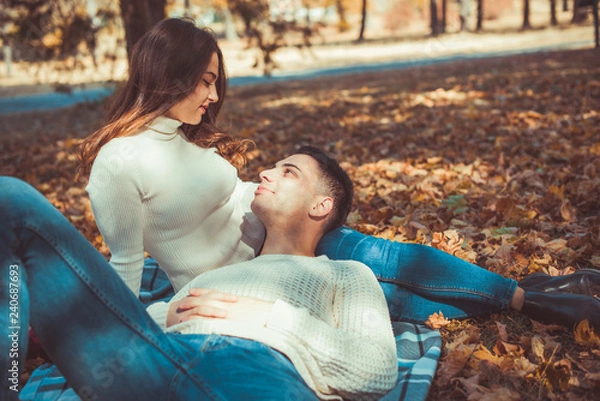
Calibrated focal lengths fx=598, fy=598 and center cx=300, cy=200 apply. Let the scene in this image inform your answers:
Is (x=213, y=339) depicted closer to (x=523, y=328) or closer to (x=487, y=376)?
(x=487, y=376)

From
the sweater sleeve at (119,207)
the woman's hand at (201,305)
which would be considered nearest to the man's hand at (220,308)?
the woman's hand at (201,305)

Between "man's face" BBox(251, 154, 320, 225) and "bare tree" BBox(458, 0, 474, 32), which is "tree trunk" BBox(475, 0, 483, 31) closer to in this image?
"bare tree" BBox(458, 0, 474, 32)

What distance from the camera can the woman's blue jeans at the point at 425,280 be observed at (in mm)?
2781

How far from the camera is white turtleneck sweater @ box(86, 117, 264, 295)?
2.38m

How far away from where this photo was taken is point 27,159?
25.4 feet

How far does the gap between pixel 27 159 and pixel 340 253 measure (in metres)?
6.11

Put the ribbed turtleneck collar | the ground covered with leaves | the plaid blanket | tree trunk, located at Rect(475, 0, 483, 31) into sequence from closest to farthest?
1. the plaid blanket
2. the ground covered with leaves
3. the ribbed turtleneck collar
4. tree trunk, located at Rect(475, 0, 483, 31)

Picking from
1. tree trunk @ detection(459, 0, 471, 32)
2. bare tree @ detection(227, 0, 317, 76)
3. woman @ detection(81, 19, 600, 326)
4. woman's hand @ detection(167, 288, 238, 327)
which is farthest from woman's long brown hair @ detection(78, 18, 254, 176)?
tree trunk @ detection(459, 0, 471, 32)

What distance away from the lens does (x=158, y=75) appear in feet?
8.40

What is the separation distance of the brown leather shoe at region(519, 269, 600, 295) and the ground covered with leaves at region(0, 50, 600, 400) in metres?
0.19

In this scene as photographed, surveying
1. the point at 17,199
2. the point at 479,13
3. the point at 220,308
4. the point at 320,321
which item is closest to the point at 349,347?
the point at 320,321

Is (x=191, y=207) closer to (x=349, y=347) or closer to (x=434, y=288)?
(x=349, y=347)

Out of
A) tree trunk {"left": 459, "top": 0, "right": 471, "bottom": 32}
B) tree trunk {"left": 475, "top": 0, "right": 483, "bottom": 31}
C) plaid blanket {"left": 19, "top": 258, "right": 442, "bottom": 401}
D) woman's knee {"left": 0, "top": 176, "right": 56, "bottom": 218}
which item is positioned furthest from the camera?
tree trunk {"left": 459, "top": 0, "right": 471, "bottom": 32}

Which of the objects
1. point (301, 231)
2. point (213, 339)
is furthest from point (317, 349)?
point (301, 231)
